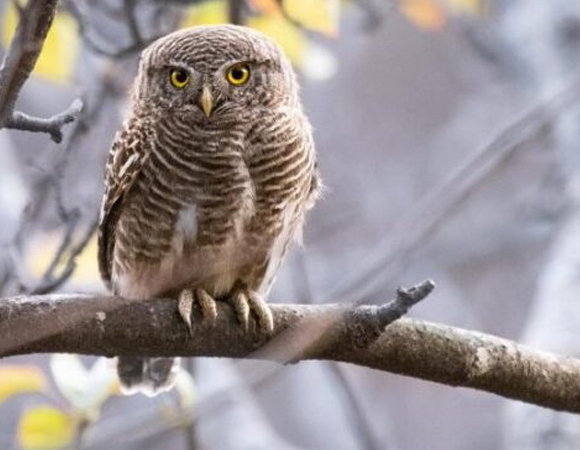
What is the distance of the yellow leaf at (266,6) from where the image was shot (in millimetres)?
3665

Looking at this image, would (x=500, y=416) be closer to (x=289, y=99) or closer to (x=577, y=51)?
(x=577, y=51)

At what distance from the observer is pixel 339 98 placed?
7.97 m

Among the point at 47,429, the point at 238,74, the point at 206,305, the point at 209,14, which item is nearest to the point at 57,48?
the point at 209,14

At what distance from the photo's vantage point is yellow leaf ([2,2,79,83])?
3609mm

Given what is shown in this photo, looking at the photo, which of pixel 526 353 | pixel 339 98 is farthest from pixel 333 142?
pixel 526 353

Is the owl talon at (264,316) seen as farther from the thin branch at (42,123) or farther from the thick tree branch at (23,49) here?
the thick tree branch at (23,49)

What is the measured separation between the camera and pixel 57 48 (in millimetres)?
3691

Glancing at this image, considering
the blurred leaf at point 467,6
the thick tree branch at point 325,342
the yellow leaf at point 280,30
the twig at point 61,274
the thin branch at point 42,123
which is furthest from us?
the blurred leaf at point 467,6

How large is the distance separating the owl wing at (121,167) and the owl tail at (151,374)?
1.25 ft

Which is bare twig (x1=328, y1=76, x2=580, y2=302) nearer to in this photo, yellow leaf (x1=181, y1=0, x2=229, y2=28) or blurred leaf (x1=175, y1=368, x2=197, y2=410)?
blurred leaf (x1=175, y1=368, x2=197, y2=410)

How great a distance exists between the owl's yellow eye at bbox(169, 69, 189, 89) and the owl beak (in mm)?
62

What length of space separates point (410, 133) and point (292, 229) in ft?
16.6

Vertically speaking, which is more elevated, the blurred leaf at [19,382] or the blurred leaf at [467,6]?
the blurred leaf at [467,6]

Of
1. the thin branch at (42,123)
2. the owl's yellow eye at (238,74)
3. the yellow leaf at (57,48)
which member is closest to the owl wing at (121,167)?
the owl's yellow eye at (238,74)
